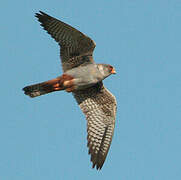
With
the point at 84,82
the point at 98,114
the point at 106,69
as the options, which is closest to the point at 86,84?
the point at 84,82

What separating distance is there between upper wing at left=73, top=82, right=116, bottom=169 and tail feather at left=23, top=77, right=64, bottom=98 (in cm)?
114

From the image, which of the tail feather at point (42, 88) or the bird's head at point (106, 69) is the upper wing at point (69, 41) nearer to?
the bird's head at point (106, 69)

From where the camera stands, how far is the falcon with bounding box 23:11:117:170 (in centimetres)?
1152

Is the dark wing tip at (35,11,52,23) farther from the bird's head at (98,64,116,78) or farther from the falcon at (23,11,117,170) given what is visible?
the bird's head at (98,64,116,78)

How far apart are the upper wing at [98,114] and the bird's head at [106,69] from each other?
45 centimetres

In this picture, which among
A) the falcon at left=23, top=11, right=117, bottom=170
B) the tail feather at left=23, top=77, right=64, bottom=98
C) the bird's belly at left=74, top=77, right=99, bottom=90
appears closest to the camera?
the falcon at left=23, top=11, right=117, bottom=170

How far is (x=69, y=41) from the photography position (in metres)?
11.7

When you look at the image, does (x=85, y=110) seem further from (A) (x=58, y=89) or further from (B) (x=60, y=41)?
(B) (x=60, y=41)

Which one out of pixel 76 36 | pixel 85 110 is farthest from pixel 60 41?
pixel 85 110

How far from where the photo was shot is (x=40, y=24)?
37.6ft

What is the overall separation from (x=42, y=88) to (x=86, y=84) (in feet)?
4.12

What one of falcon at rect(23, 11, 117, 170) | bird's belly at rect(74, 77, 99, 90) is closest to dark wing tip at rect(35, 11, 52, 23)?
falcon at rect(23, 11, 117, 170)

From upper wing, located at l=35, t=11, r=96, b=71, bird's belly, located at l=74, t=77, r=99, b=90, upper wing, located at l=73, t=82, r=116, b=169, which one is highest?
upper wing, located at l=35, t=11, r=96, b=71

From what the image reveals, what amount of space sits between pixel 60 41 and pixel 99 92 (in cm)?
204
